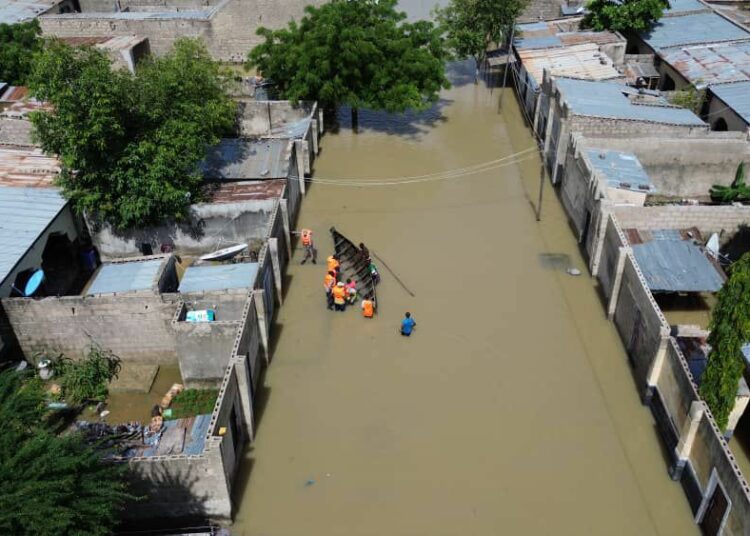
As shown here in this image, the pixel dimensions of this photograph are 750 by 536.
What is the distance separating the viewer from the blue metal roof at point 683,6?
112 feet

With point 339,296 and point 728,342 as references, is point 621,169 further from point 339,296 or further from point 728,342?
point 339,296

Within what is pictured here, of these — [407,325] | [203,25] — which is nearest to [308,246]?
[407,325]

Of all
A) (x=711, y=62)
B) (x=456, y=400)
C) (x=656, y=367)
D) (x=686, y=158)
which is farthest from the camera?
(x=711, y=62)

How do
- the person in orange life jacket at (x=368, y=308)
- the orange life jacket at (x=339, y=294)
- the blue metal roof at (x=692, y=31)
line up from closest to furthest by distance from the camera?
1. the person in orange life jacket at (x=368, y=308)
2. the orange life jacket at (x=339, y=294)
3. the blue metal roof at (x=692, y=31)

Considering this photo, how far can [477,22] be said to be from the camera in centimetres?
3247

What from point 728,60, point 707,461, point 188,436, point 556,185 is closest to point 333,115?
point 556,185

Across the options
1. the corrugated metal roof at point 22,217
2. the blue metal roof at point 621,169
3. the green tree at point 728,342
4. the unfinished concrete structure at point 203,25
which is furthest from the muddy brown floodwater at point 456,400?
the unfinished concrete structure at point 203,25

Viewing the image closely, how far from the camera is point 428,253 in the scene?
21.6 metres

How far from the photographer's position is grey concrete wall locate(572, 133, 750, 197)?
22312 mm

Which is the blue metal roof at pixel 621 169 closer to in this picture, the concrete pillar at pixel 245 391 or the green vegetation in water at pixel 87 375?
the concrete pillar at pixel 245 391

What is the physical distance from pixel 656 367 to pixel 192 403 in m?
10.7

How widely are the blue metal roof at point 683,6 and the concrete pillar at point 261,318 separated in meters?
28.2

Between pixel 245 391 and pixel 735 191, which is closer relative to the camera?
pixel 245 391

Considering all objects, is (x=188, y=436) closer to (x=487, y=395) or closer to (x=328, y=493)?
(x=328, y=493)
